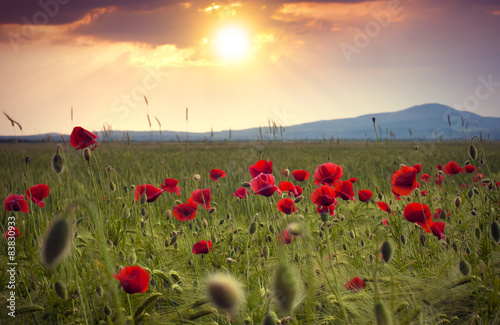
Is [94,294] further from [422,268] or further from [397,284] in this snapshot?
[422,268]

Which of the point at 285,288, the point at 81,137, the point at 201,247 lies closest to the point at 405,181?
the point at 201,247

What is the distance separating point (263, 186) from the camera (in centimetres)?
164

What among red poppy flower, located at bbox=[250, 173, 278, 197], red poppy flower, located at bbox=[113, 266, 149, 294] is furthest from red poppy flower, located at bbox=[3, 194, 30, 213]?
red poppy flower, located at bbox=[250, 173, 278, 197]

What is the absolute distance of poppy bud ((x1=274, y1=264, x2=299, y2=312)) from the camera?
0.67 meters

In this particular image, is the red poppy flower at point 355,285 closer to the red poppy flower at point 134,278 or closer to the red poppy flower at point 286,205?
the red poppy flower at point 286,205

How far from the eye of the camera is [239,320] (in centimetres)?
134

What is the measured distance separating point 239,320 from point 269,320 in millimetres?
637

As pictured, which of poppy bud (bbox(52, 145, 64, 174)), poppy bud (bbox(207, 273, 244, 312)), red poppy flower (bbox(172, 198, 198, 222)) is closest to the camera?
poppy bud (bbox(207, 273, 244, 312))

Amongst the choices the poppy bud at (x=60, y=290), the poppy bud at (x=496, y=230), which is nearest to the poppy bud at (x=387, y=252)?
the poppy bud at (x=496, y=230)

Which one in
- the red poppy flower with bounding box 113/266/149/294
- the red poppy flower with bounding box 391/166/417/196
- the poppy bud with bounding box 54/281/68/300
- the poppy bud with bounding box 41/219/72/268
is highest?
the poppy bud with bounding box 41/219/72/268

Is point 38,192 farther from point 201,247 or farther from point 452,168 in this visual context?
point 452,168

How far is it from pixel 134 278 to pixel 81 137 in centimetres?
88

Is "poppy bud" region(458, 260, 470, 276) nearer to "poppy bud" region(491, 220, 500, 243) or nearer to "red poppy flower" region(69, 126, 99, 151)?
"poppy bud" region(491, 220, 500, 243)

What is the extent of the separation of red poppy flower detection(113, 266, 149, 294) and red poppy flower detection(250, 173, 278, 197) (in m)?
0.66
